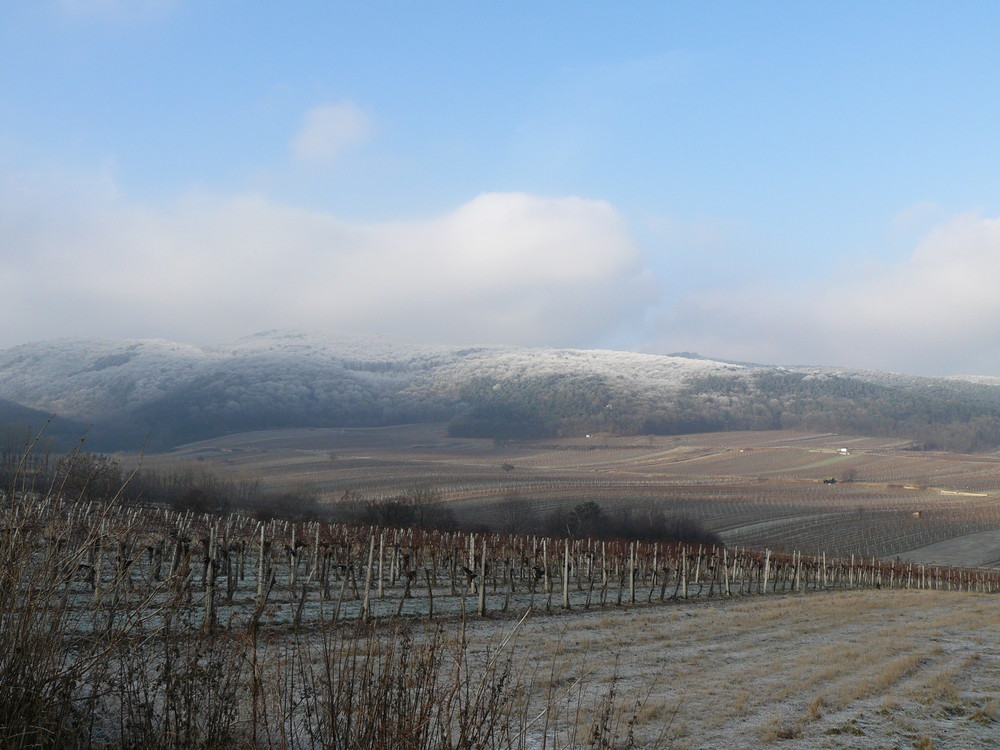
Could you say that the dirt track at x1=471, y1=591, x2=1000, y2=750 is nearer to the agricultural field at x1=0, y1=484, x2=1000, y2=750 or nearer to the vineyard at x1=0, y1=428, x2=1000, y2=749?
the agricultural field at x1=0, y1=484, x2=1000, y2=750

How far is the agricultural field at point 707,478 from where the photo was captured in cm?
6819

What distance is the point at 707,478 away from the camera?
109938mm

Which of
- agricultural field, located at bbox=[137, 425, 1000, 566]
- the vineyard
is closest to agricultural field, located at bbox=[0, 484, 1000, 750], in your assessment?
the vineyard

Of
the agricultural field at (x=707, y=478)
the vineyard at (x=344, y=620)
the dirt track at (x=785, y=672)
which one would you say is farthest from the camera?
the agricultural field at (x=707, y=478)

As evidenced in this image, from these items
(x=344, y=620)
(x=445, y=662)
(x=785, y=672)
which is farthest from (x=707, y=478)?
(x=344, y=620)

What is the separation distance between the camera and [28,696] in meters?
4.93

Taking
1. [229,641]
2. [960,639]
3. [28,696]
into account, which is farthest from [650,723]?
[960,639]

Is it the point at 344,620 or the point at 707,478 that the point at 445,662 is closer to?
the point at 344,620

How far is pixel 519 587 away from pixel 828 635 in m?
12.6

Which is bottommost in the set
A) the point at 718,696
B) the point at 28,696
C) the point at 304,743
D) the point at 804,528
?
the point at 804,528

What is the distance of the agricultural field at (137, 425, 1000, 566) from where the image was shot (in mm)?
68188

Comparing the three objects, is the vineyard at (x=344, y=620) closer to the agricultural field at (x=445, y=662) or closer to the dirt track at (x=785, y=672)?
the agricultural field at (x=445, y=662)

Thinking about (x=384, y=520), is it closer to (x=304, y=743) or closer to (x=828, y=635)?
(x=828, y=635)

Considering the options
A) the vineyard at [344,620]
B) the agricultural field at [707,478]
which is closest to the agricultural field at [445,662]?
the vineyard at [344,620]
